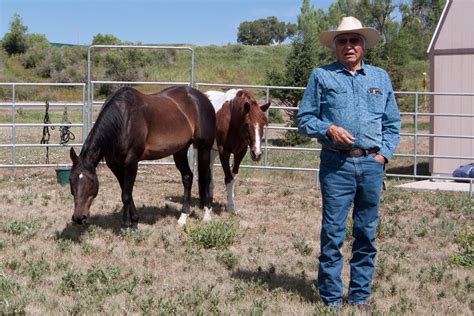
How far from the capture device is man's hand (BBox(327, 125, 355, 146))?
163 inches

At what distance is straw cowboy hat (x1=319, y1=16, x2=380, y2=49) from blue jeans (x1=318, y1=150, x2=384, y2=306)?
80cm

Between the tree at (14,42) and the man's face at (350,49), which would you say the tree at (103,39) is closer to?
the tree at (14,42)

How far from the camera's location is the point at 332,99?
14.1 feet

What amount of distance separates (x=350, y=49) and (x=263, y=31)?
327ft

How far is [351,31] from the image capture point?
423 centimetres

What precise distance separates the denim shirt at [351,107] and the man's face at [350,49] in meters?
0.06

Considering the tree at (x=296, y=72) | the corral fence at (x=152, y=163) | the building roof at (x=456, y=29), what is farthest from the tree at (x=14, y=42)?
the building roof at (x=456, y=29)

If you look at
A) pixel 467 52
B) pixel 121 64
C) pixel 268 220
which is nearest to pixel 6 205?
pixel 268 220

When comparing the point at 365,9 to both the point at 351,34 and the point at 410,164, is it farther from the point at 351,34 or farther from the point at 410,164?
the point at 351,34

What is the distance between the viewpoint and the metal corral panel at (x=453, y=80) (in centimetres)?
1191

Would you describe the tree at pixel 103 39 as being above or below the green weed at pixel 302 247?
above

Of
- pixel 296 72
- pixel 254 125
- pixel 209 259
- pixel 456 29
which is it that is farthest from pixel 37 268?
pixel 296 72

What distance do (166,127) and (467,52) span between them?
710 cm

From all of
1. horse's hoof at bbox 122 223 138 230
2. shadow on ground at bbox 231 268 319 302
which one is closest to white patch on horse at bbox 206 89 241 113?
horse's hoof at bbox 122 223 138 230
